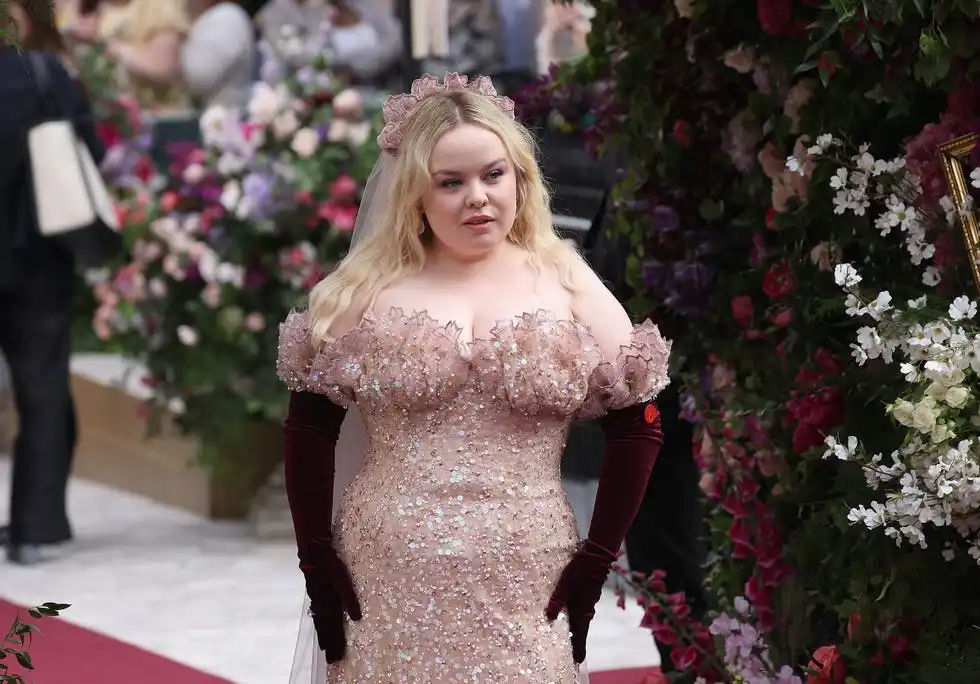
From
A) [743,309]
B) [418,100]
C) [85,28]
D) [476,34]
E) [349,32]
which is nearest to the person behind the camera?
[418,100]

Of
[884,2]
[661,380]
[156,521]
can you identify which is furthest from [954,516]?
[156,521]

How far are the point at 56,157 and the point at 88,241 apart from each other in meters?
0.32

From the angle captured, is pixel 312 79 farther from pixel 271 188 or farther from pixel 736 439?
pixel 736 439

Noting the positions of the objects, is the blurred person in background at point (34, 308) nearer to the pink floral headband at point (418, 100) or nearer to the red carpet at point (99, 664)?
the red carpet at point (99, 664)

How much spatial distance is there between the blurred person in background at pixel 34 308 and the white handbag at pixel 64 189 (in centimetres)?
3

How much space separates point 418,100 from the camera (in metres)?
3.32

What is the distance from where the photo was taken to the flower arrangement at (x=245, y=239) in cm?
724

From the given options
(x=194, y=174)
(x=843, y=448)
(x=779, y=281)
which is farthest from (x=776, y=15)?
(x=194, y=174)

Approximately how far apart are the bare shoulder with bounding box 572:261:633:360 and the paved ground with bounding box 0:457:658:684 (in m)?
2.36

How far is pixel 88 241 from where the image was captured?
6.71 meters

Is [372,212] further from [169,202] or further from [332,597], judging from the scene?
[169,202]

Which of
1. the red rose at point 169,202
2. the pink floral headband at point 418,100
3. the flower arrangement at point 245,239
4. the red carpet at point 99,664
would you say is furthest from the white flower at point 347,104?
the pink floral headband at point 418,100

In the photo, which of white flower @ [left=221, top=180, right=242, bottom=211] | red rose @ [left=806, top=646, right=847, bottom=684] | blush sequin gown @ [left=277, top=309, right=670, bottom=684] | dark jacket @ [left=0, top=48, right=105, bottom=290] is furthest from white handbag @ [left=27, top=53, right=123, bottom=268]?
red rose @ [left=806, top=646, right=847, bottom=684]

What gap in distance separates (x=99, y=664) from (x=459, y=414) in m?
2.81
